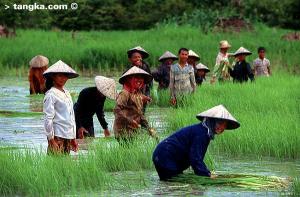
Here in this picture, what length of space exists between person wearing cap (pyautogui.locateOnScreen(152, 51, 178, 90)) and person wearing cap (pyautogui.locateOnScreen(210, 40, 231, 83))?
75.9 inches

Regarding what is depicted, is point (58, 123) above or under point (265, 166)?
above

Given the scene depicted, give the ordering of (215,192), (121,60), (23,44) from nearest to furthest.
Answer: (215,192) < (121,60) < (23,44)

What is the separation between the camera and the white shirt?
9133 millimetres

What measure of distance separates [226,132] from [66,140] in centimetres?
247

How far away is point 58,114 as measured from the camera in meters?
9.23

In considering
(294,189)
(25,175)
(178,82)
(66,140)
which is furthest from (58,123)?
(178,82)

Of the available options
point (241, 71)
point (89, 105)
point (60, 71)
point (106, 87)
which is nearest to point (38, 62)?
point (241, 71)

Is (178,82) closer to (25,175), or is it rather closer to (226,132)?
(226,132)

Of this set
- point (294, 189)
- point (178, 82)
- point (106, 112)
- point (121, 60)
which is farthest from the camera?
point (121, 60)

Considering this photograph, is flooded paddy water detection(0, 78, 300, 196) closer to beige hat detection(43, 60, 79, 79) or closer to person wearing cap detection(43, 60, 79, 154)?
person wearing cap detection(43, 60, 79, 154)

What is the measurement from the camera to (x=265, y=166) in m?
9.91

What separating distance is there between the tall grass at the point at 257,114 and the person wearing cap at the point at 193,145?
6.97 feet

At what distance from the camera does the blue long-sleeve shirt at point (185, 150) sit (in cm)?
830

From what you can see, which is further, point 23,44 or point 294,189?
point 23,44
